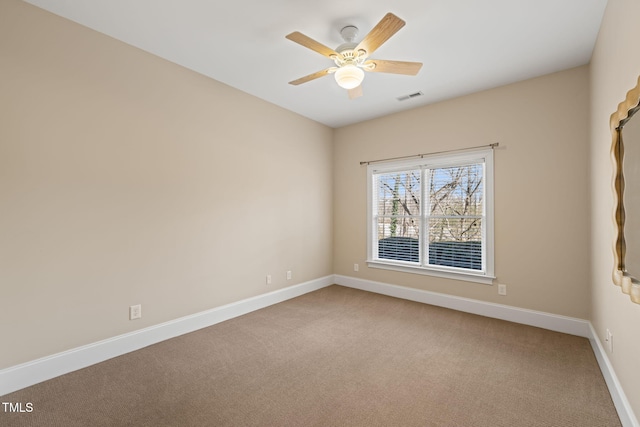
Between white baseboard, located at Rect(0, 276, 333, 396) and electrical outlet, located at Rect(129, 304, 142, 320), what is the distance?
0.14m

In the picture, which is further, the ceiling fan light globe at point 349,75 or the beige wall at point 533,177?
the beige wall at point 533,177

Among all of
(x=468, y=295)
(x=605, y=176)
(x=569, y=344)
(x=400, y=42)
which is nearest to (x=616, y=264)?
(x=605, y=176)

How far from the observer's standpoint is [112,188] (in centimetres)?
262

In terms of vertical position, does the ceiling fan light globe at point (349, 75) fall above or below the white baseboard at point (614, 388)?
above

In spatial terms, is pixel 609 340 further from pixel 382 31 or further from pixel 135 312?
pixel 135 312

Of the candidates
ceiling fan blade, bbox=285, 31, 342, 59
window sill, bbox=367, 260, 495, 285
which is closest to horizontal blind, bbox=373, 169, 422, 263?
window sill, bbox=367, 260, 495, 285

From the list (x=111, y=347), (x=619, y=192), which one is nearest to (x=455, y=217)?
(x=619, y=192)

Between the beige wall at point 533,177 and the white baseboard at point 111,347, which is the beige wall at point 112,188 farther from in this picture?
the beige wall at point 533,177

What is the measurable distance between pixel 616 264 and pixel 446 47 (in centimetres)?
222

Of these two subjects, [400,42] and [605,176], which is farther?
[400,42]

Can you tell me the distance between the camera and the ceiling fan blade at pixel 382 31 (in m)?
1.87

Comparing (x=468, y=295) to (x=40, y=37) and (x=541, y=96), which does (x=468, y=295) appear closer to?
(x=541, y=96)

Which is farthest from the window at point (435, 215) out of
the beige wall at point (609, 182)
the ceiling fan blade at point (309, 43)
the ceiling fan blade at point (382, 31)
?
the ceiling fan blade at point (309, 43)

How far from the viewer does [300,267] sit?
4.61 meters
